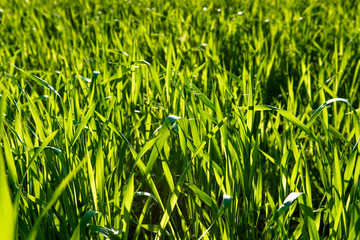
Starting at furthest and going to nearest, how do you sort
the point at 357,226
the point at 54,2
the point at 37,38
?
1. the point at 54,2
2. the point at 37,38
3. the point at 357,226

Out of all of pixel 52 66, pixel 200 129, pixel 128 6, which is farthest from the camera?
pixel 128 6

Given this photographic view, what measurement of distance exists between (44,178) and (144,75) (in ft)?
2.23

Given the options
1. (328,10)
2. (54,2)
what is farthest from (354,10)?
(54,2)

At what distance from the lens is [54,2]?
11.0 feet

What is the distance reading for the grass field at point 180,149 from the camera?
0.84 metres

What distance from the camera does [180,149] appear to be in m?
1.16

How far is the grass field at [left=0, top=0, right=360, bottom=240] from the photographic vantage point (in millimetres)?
842

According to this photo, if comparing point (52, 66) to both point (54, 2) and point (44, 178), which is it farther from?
point (54, 2)

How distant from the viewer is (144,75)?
60.7 inches

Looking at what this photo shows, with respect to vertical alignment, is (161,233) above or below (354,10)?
below

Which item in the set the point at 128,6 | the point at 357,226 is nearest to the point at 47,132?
the point at 357,226

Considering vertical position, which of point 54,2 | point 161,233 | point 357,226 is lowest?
point 161,233

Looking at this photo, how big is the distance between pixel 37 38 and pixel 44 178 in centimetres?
150

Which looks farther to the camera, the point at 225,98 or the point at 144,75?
the point at 144,75
